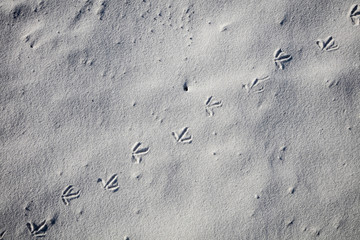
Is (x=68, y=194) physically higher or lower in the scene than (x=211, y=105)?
lower

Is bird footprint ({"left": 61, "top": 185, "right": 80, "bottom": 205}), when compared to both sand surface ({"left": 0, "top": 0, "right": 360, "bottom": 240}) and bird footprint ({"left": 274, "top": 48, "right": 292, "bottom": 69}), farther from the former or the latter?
bird footprint ({"left": 274, "top": 48, "right": 292, "bottom": 69})

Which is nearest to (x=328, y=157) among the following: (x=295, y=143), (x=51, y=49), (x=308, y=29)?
(x=295, y=143)

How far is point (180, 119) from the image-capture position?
164 cm

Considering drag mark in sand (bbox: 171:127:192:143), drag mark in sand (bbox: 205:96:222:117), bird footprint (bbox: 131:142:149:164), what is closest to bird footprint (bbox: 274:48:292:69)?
drag mark in sand (bbox: 205:96:222:117)

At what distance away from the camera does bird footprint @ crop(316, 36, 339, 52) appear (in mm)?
1671

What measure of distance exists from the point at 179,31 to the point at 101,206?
122 cm

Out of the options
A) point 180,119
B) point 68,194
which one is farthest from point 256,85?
point 68,194

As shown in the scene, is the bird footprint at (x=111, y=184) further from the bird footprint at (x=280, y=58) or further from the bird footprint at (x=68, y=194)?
the bird footprint at (x=280, y=58)

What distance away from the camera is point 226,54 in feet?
5.54

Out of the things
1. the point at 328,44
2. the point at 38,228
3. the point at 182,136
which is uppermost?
the point at 328,44

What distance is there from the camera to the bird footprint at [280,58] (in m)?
1.67

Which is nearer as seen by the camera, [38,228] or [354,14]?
[38,228]

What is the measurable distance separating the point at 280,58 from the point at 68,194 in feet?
5.18

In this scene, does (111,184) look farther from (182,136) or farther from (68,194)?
(182,136)
